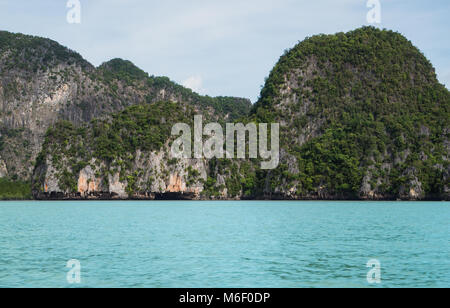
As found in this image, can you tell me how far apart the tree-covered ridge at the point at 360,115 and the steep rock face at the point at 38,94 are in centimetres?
3143

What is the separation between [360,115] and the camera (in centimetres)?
13062

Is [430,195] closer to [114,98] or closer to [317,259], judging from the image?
[317,259]

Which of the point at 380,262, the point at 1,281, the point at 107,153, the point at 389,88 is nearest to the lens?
the point at 1,281

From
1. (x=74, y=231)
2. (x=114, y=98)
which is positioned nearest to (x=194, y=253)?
(x=74, y=231)

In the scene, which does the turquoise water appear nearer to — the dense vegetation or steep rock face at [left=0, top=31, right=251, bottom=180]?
the dense vegetation

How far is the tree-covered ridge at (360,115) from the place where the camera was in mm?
107250

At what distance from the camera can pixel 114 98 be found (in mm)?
182375

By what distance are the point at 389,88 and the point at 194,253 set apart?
118m

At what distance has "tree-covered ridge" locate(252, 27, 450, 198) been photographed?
107 m

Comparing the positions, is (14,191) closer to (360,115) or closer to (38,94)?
(38,94)

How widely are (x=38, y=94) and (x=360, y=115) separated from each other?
96222 millimetres

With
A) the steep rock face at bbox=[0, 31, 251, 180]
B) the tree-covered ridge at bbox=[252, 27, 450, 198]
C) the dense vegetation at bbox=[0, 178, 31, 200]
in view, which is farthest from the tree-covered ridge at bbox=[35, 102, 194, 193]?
the tree-covered ridge at bbox=[252, 27, 450, 198]

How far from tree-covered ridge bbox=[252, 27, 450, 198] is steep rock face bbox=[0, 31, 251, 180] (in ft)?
103
